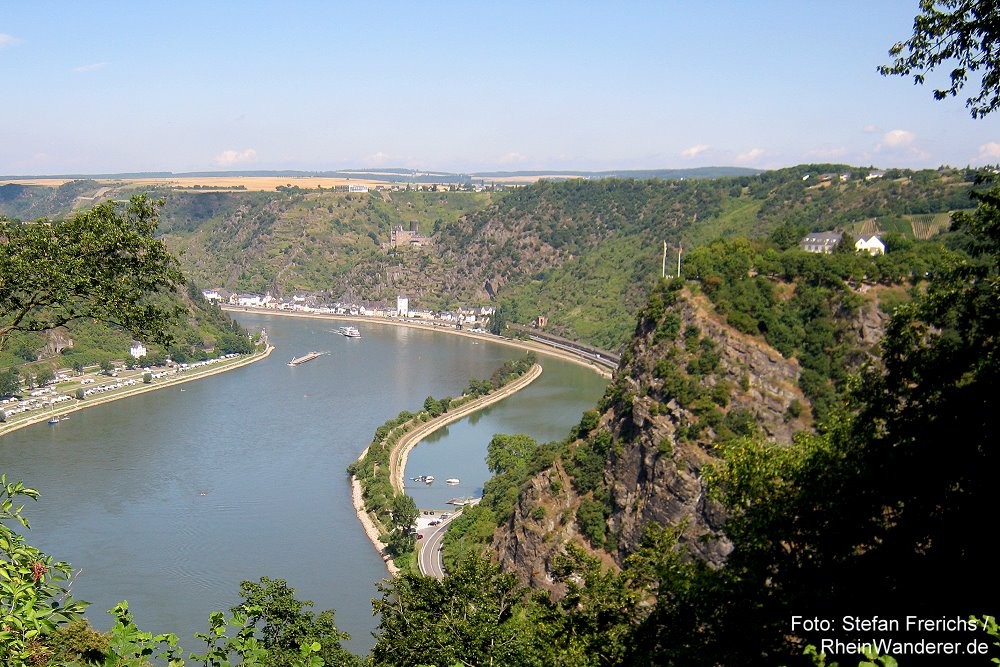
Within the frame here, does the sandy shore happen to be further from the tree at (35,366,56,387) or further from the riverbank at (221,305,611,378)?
the tree at (35,366,56,387)

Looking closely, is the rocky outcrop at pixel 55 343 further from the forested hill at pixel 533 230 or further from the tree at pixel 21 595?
the tree at pixel 21 595

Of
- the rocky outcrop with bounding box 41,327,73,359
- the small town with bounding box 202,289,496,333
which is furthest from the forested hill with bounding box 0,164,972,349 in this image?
the rocky outcrop with bounding box 41,327,73,359

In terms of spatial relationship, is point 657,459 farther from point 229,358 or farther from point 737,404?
point 229,358

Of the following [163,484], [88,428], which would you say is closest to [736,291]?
[163,484]

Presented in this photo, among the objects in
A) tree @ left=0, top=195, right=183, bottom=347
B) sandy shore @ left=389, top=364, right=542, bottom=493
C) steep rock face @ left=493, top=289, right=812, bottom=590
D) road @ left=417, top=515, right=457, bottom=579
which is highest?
tree @ left=0, top=195, right=183, bottom=347

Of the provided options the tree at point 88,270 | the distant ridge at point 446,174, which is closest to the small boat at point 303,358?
the tree at point 88,270

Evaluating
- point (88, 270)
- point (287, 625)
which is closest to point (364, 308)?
point (287, 625)
